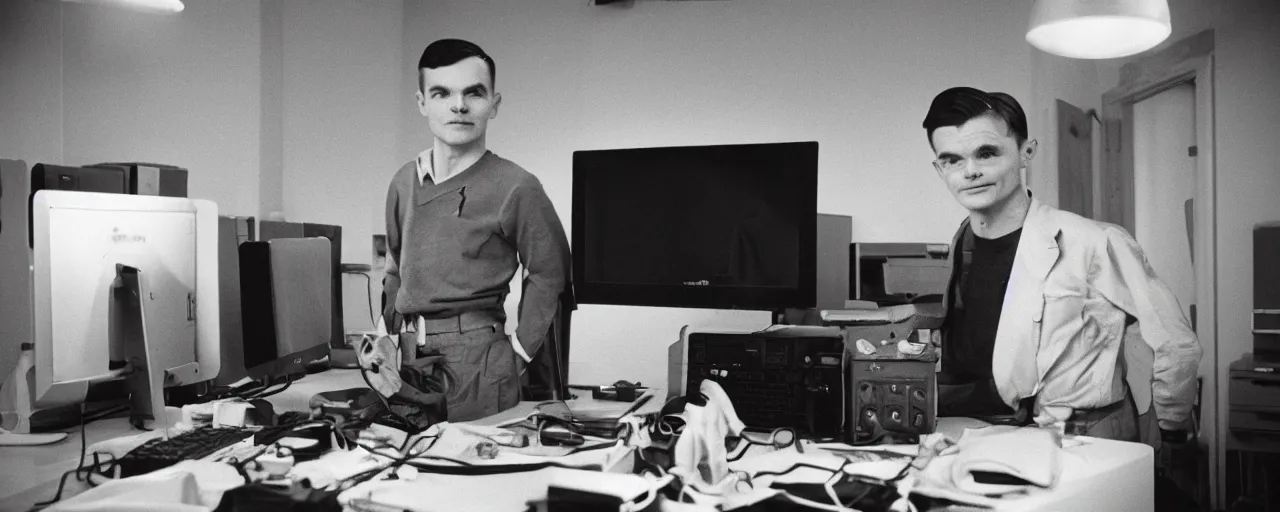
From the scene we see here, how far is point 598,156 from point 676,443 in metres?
0.95

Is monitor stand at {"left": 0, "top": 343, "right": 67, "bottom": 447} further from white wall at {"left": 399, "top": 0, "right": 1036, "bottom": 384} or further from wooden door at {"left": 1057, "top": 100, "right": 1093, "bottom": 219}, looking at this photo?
wooden door at {"left": 1057, "top": 100, "right": 1093, "bottom": 219}

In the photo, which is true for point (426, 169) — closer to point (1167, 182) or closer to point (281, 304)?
point (281, 304)

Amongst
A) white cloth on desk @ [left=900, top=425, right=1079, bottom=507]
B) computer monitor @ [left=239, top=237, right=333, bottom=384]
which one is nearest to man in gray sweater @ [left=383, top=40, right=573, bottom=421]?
computer monitor @ [left=239, top=237, right=333, bottom=384]

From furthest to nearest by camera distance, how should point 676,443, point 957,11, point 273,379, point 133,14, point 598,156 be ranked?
point 957,11 → point 133,14 → point 273,379 → point 598,156 → point 676,443

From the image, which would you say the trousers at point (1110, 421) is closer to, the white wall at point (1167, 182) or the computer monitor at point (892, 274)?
the white wall at point (1167, 182)

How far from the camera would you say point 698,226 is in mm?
2100

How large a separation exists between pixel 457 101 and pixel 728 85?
1.90m

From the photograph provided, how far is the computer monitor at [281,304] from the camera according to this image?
2307mm

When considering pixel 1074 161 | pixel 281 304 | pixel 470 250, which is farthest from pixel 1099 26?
pixel 281 304

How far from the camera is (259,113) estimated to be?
3191mm

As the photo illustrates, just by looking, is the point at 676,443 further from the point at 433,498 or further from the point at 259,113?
the point at 259,113

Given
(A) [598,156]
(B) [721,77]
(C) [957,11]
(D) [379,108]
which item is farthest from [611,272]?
(C) [957,11]

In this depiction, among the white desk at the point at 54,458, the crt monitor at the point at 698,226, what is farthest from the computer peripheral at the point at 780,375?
the white desk at the point at 54,458

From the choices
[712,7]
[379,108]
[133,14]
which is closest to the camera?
[133,14]
